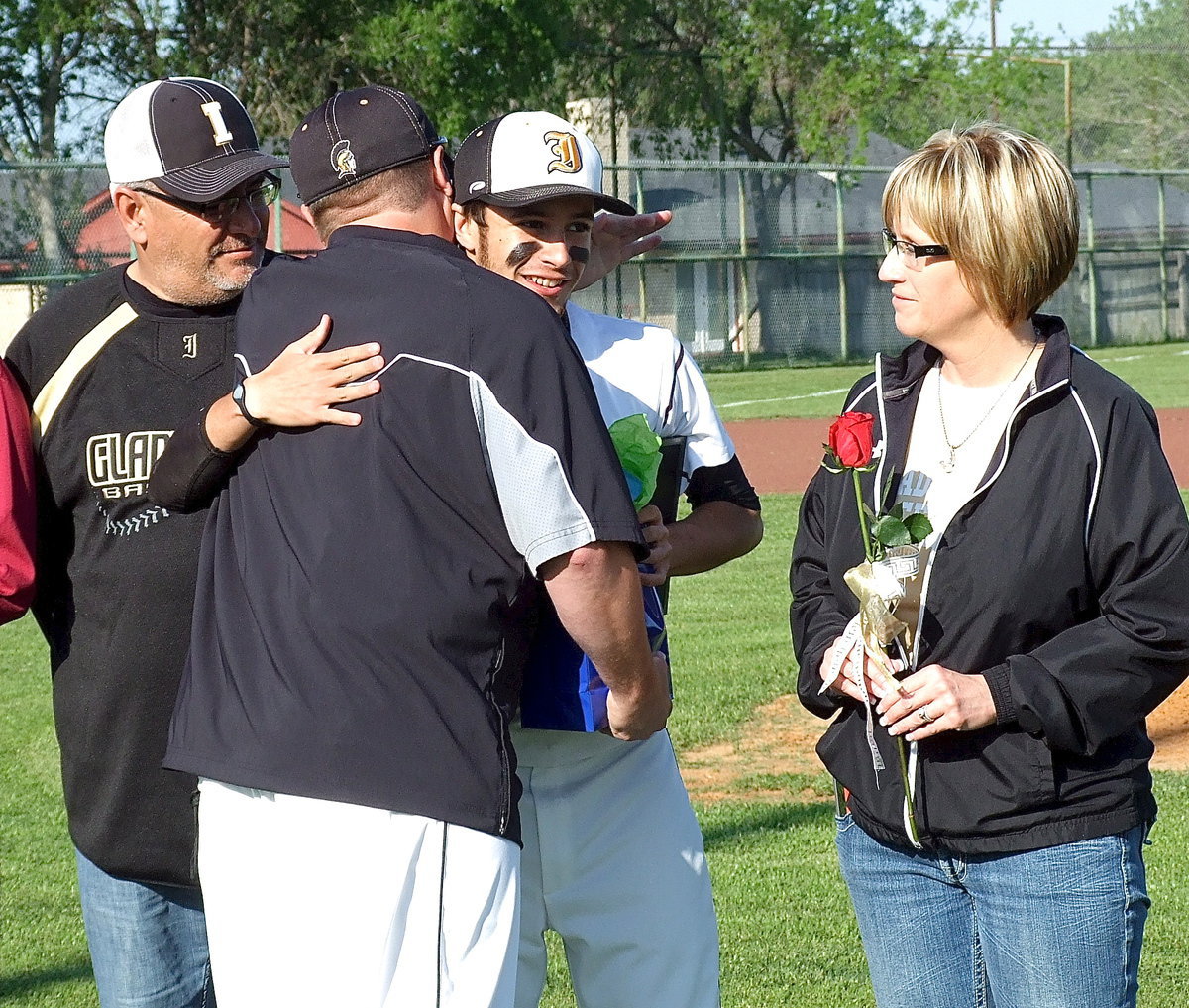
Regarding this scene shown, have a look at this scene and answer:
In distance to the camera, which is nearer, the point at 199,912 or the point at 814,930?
the point at 199,912

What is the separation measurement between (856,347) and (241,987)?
1120 inches

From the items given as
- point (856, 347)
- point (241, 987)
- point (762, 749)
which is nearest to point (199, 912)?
point (241, 987)

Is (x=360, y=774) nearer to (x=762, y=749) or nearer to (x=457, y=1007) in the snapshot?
(x=457, y=1007)

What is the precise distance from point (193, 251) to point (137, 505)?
1.69 ft

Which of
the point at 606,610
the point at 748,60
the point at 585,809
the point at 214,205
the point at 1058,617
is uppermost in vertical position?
the point at 748,60

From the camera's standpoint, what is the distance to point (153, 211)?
296 cm

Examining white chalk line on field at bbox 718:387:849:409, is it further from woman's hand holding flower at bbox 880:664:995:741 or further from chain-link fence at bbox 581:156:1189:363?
woman's hand holding flower at bbox 880:664:995:741

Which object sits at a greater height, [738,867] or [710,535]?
[710,535]

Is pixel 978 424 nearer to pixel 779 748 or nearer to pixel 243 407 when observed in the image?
pixel 243 407

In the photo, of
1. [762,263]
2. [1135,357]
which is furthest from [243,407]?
[1135,357]

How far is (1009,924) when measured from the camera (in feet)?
8.68

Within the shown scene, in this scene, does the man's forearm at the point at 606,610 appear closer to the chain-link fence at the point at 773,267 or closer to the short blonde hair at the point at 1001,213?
the short blonde hair at the point at 1001,213

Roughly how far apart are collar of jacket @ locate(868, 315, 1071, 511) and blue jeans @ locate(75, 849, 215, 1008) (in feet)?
5.04

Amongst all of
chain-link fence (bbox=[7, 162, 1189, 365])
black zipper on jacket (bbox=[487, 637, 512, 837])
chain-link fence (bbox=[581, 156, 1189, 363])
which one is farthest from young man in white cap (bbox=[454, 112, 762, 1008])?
chain-link fence (bbox=[581, 156, 1189, 363])
